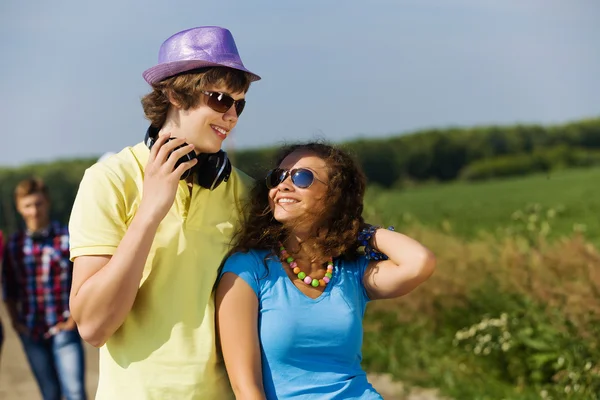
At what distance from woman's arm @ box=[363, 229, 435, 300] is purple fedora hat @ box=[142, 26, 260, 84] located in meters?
0.80

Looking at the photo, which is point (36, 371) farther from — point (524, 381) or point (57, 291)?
point (524, 381)

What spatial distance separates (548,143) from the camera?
23922 millimetres

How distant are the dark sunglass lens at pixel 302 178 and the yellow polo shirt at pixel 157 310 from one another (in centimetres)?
46

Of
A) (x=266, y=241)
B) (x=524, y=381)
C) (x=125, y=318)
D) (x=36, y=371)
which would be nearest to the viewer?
(x=125, y=318)

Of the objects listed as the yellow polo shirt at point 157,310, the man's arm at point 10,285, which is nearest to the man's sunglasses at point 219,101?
the yellow polo shirt at point 157,310

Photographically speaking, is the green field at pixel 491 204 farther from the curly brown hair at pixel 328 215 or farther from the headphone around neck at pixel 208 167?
the headphone around neck at pixel 208 167

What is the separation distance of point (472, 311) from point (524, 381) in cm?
121

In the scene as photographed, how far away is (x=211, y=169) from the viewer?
111 inches

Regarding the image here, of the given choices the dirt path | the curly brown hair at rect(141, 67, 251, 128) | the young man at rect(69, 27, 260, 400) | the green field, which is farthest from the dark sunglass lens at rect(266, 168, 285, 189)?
the green field

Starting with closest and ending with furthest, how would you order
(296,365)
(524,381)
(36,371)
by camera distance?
(296,365) → (36,371) → (524,381)

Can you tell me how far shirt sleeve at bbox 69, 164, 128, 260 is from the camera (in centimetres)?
256

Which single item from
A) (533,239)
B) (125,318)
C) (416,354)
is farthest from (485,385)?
(125,318)

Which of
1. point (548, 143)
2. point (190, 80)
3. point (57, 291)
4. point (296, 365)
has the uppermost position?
point (190, 80)

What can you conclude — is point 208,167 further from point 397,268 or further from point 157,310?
point 397,268
